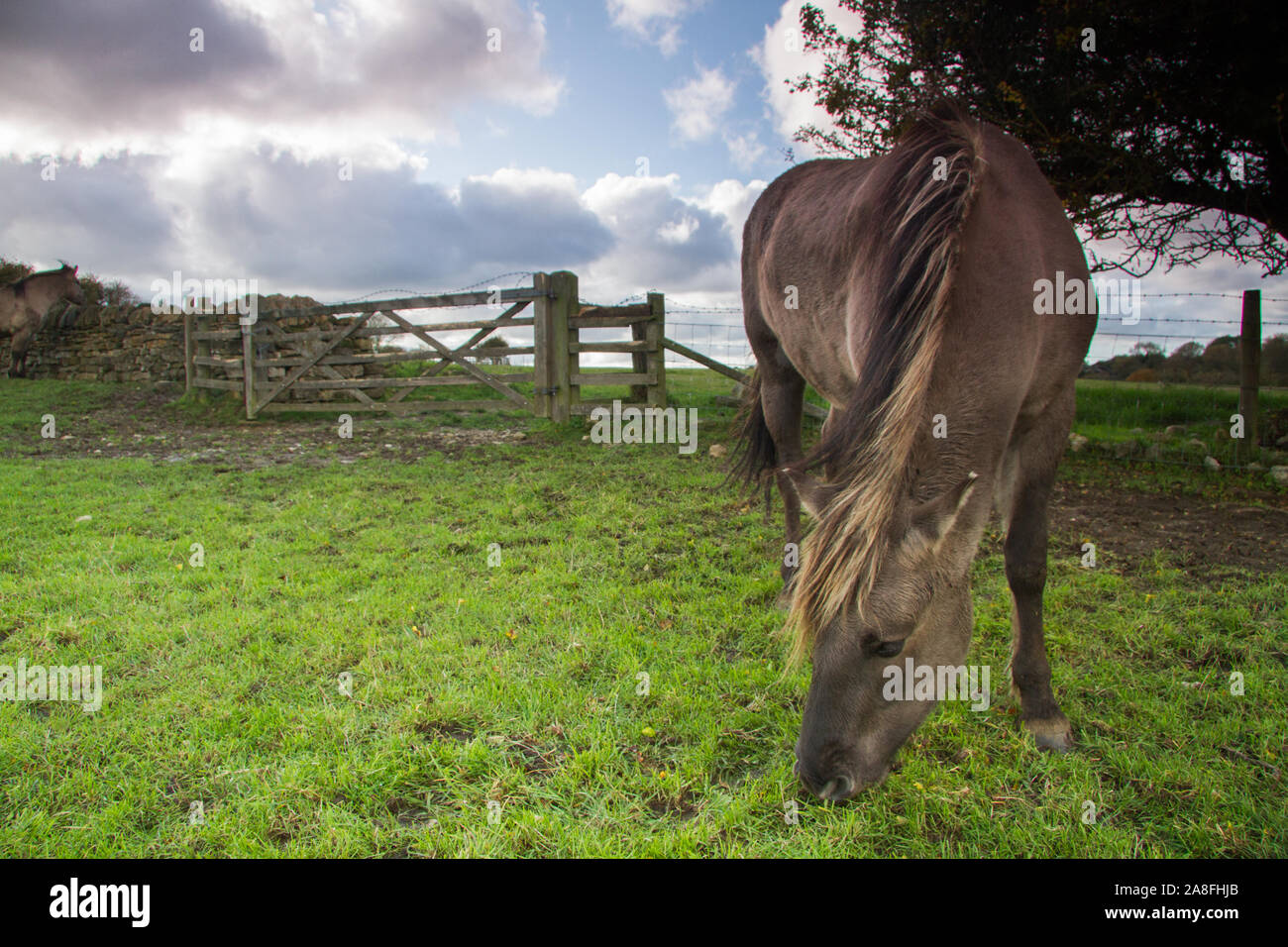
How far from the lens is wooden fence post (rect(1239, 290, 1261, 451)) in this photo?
735cm

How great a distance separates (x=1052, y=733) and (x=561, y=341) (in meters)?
8.65

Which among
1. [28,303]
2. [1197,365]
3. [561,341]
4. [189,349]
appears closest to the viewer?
[561,341]

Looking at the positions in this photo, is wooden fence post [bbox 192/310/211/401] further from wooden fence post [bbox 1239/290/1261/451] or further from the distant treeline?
the distant treeline

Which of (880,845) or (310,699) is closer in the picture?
(880,845)

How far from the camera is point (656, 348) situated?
1036cm

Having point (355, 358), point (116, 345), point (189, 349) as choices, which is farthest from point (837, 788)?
point (116, 345)

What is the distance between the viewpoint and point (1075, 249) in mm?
2852

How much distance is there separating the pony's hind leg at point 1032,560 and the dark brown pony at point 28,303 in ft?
71.5

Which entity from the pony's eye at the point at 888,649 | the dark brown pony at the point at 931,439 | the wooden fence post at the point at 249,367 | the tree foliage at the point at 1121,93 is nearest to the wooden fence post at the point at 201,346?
the wooden fence post at the point at 249,367

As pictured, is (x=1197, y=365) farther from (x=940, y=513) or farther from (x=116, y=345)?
(x=116, y=345)
